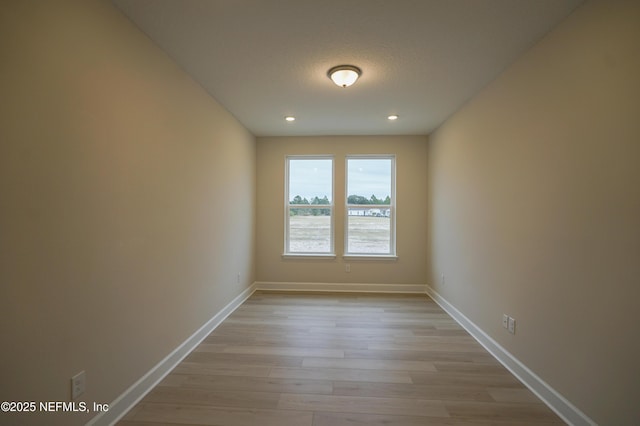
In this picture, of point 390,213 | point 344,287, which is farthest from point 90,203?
point 390,213

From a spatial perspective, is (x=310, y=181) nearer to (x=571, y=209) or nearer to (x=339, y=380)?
(x=339, y=380)

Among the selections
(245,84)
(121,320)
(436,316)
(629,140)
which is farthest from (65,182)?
(436,316)

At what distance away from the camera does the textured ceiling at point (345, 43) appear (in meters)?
1.75

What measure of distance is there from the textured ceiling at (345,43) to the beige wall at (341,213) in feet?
4.34

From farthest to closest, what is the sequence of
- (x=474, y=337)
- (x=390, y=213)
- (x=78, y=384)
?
(x=390, y=213) < (x=474, y=337) < (x=78, y=384)

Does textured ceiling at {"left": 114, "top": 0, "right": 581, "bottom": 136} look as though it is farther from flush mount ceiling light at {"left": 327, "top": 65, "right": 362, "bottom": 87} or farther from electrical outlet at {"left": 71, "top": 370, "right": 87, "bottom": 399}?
electrical outlet at {"left": 71, "top": 370, "right": 87, "bottom": 399}

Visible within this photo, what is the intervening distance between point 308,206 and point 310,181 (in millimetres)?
424

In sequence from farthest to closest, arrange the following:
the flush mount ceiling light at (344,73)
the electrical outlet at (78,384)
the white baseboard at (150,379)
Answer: the flush mount ceiling light at (344,73), the white baseboard at (150,379), the electrical outlet at (78,384)

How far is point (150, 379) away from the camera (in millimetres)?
2061

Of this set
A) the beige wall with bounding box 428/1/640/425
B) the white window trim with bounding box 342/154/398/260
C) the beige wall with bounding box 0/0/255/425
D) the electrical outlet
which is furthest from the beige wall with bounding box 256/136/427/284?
the electrical outlet

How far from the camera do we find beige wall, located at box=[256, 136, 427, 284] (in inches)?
181

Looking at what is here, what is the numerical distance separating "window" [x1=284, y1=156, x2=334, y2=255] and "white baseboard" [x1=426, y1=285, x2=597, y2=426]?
7.86 ft

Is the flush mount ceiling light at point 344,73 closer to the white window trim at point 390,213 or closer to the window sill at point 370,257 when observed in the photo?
the white window trim at point 390,213

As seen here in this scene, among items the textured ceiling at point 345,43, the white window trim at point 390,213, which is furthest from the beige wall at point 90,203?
the white window trim at point 390,213
